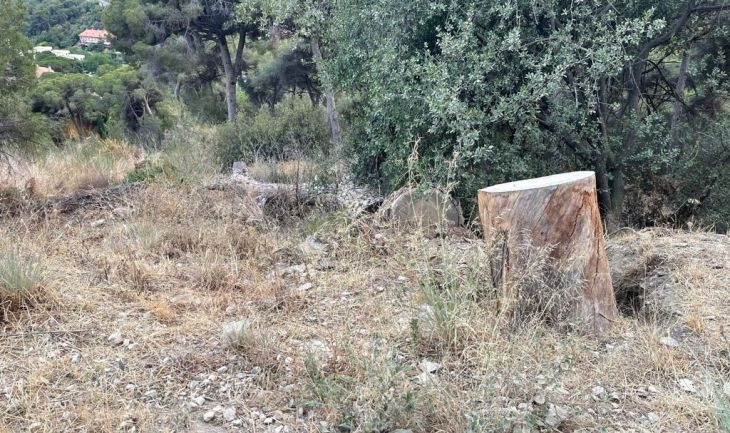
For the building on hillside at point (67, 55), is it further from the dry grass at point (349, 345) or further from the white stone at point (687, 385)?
the white stone at point (687, 385)

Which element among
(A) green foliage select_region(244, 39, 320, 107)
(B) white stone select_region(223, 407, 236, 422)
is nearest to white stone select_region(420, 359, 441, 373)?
(B) white stone select_region(223, 407, 236, 422)

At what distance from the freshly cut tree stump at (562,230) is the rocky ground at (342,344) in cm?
16

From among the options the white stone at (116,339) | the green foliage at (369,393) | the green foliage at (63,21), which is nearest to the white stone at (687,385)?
the green foliage at (369,393)

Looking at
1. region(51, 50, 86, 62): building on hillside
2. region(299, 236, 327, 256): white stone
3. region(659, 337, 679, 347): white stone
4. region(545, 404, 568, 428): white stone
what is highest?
region(51, 50, 86, 62): building on hillside

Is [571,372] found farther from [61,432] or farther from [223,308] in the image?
→ [61,432]

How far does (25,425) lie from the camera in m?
2.44

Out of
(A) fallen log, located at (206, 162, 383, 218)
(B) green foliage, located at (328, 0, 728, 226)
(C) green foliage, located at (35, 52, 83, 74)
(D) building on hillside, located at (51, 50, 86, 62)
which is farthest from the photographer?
(D) building on hillside, located at (51, 50, 86, 62)

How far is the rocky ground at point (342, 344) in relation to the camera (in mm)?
2438

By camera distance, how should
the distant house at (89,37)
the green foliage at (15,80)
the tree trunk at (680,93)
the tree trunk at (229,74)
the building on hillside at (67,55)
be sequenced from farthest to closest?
the building on hillside at (67,55) → the distant house at (89,37) → the tree trunk at (229,74) → the green foliage at (15,80) → the tree trunk at (680,93)

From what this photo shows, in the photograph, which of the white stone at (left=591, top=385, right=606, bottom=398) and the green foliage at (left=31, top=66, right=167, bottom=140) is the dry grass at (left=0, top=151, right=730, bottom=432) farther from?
the green foliage at (left=31, top=66, right=167, bottom=140)

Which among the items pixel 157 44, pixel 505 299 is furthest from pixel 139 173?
pixel 157 44

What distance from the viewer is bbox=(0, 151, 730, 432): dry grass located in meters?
2.44

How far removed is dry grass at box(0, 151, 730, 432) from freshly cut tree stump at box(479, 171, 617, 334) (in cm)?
16

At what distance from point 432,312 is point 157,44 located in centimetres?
1467
